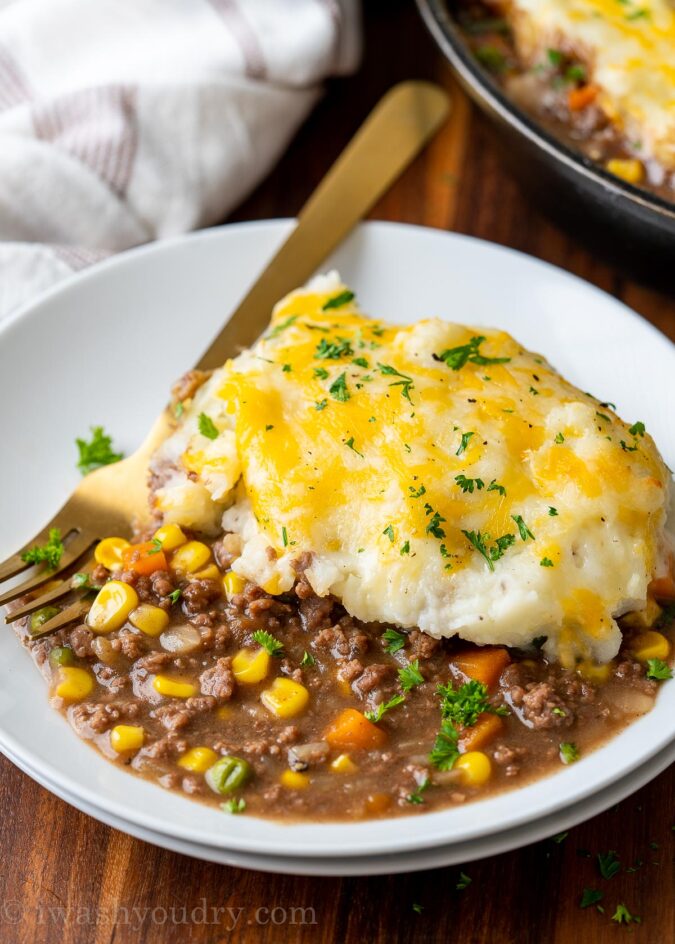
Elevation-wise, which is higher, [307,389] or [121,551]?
[307,389]

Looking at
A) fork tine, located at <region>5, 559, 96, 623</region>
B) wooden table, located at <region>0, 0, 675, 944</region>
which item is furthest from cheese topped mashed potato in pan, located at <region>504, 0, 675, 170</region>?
fork tine, located at <region>5, 559, 96, 623</region>

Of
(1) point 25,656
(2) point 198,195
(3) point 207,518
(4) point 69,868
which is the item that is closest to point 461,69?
(2) point 198,195

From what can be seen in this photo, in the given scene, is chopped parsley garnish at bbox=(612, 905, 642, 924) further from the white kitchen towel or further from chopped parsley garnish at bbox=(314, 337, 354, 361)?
the white kitchen towel

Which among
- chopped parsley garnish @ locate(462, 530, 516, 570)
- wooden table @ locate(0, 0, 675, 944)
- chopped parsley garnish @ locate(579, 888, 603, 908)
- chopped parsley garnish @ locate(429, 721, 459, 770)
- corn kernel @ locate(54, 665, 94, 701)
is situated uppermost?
chopped parsley garnish @ locate(462, 530, 516, 570)

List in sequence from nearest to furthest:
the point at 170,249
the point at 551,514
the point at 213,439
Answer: the point at 551,514 < the point at 213,439 < the point at 170,249

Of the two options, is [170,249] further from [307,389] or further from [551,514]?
[551,514]

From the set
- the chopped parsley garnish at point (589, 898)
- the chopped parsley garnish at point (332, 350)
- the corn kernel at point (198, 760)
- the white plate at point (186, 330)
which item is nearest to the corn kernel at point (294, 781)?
the corn kernel at point (198, 760)
